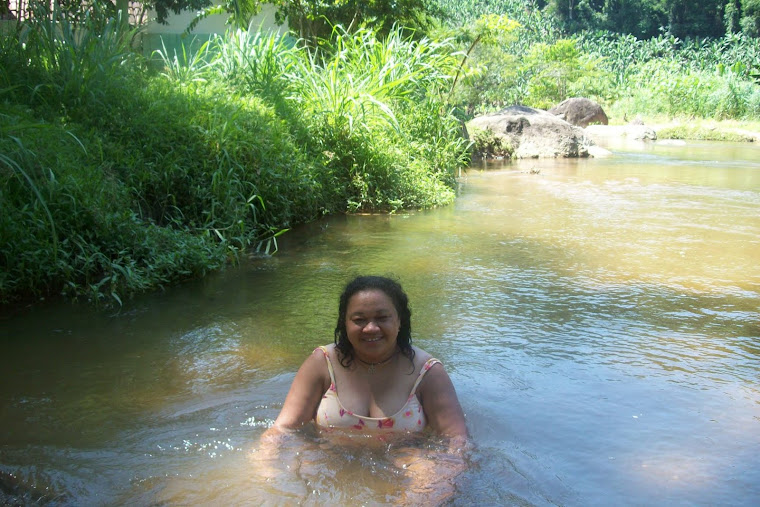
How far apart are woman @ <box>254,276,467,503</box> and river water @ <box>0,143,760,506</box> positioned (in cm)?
12

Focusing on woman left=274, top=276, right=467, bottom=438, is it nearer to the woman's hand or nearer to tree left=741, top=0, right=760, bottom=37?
the woman's hand

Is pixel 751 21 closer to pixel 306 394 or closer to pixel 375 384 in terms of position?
pixel 375 384

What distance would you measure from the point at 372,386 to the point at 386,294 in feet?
1.31

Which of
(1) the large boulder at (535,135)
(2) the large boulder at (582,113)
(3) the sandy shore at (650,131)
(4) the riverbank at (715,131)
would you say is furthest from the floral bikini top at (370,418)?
(2) the large boulder at (582,113)

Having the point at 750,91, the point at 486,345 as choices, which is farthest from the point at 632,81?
the point at 486,345

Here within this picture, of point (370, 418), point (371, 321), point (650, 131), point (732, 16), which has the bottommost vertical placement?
point (650, 131)

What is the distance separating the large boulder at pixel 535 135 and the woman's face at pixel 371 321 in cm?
1446

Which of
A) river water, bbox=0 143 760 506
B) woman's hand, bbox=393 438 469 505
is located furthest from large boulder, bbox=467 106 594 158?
woman's hand, bbox=393 438 469 505

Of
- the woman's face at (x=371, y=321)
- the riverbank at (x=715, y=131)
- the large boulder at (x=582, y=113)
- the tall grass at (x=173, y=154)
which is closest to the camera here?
the woman's face at (x=371, y=321)

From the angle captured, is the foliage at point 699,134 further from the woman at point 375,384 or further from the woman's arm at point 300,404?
the woman's arm at point 300,404

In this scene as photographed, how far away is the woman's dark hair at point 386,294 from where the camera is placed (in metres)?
3.04

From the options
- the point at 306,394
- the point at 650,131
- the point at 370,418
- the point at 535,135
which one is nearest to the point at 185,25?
the point at 535,135

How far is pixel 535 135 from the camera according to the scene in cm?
1759

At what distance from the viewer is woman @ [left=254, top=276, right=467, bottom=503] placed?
9.86 feet
